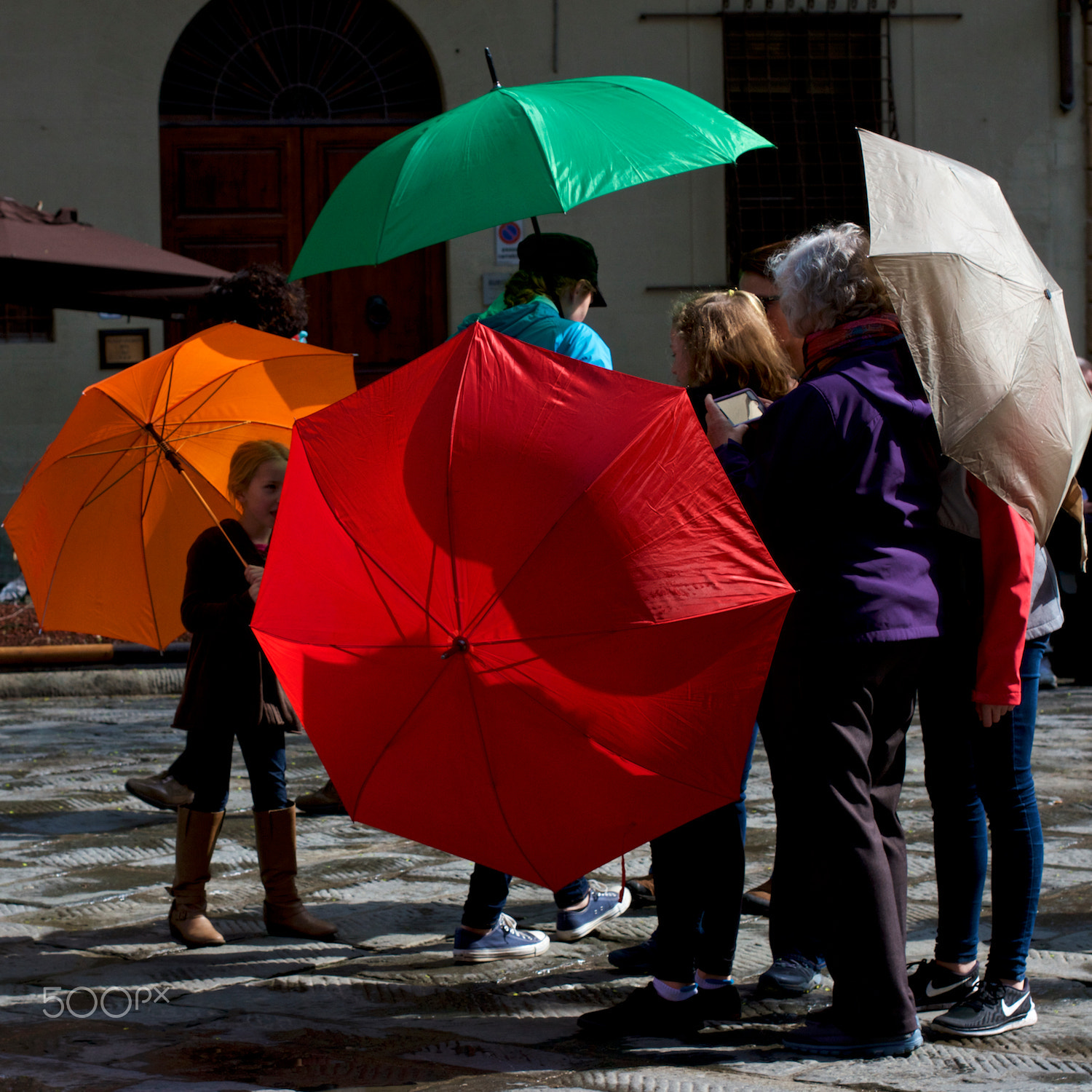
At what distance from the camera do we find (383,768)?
10.2ft

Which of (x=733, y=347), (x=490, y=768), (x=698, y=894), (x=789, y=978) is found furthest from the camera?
(x=733, y=347)

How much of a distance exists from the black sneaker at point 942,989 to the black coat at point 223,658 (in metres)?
1.81

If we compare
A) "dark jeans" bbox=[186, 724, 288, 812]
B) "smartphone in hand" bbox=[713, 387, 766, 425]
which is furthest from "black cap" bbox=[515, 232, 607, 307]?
"dark jeans" bbox=[186, 724, 288, 812]

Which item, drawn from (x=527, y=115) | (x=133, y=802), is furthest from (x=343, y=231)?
(x=133, y=802)

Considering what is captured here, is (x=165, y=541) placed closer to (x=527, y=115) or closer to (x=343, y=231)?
(x=343, y=231)

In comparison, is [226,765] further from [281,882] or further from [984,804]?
[984,804]

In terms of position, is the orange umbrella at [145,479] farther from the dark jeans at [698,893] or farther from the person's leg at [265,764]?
the dark jeans at [698,893]

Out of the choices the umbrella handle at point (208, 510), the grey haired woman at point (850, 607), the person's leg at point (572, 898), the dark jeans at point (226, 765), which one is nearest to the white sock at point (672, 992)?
the grey haired woman at point (850, 607)

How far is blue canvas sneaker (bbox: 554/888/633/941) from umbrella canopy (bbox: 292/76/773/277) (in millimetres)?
1831

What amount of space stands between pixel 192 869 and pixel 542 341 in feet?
5.72

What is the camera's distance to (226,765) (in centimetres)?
429

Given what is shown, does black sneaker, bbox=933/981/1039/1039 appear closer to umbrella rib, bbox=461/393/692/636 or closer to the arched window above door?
umbrella rib, bbox=461/393/692/636

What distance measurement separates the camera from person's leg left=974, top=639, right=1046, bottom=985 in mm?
3389

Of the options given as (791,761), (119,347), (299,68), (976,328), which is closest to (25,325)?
(119,347)
